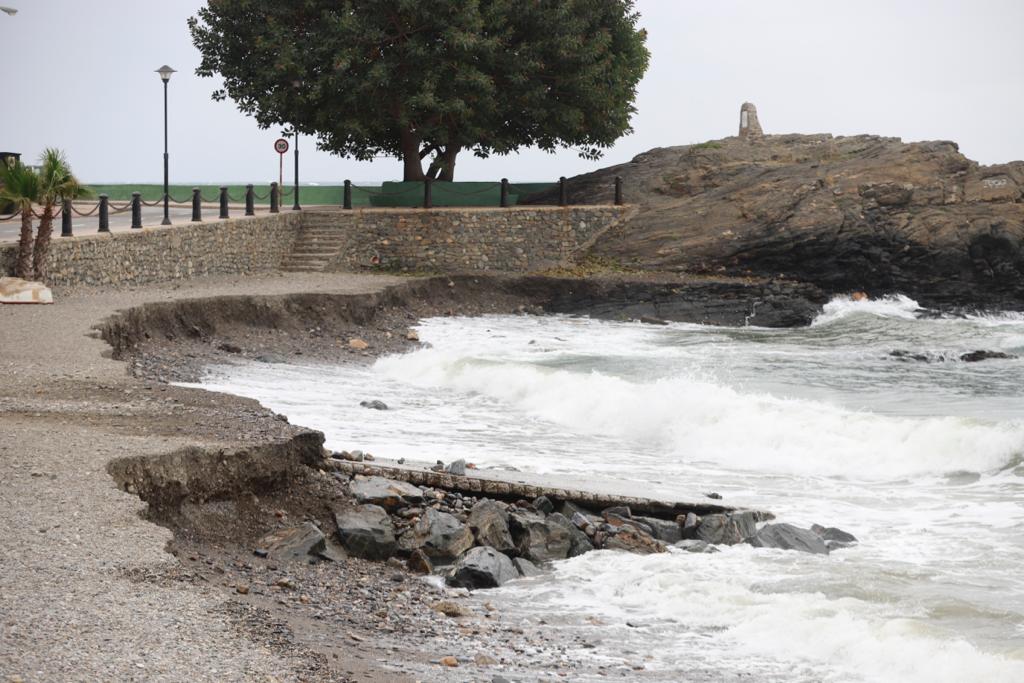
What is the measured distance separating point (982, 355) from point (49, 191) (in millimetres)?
16037

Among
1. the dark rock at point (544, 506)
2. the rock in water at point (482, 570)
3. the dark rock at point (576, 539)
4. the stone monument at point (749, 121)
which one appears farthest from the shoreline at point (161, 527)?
the stone monument at point (749, 121)

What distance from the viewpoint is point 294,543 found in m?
8.97

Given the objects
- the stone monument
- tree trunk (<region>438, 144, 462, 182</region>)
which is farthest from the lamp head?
the stone monument

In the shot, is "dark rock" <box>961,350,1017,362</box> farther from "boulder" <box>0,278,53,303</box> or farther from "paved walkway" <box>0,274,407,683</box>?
"boulder" <box>0,278,53,303</box>

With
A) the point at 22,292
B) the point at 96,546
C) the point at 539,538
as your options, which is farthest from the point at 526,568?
the point at 22,292

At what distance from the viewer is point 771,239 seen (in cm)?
3112

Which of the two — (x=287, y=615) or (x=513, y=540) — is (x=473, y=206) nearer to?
(x=513, y=540)

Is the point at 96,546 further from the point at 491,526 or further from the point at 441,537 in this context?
the point at 491,526

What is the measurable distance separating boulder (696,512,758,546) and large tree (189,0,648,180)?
2210 centimetres

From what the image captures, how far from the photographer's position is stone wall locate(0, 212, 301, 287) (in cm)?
2141

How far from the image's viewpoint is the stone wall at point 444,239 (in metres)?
31.7

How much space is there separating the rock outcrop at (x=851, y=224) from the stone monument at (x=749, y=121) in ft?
13.7

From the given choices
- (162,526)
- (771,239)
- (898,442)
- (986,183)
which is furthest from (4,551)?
(986,183)

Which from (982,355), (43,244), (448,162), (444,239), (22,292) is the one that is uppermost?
(448,162)
